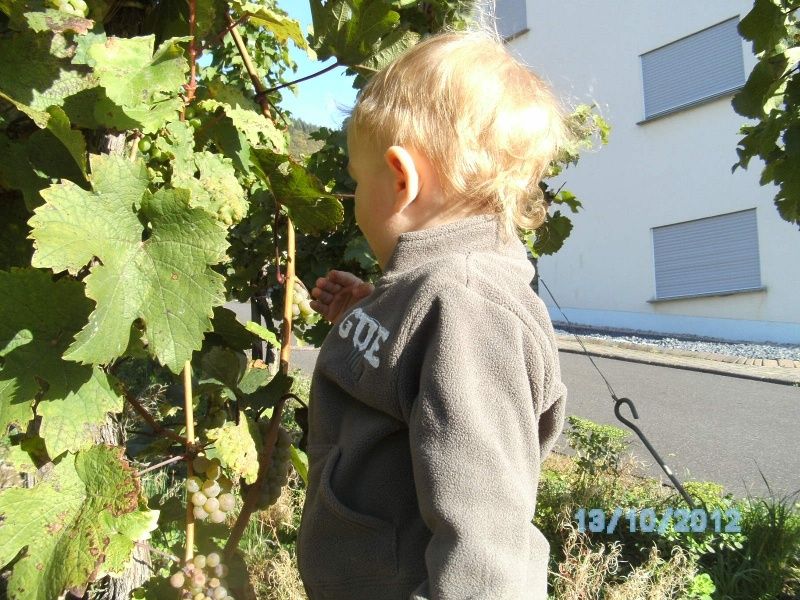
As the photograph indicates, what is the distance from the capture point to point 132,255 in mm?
1009

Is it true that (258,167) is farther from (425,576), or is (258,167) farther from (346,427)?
(425,576)

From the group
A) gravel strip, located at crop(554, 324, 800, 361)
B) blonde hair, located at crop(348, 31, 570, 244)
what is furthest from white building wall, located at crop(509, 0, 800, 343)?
blonde hair, located at crop(348, 31, 570, 244)

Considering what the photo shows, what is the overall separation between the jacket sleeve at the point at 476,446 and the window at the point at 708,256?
11633 mm

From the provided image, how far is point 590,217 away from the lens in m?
13.6

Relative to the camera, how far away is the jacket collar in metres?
1.06

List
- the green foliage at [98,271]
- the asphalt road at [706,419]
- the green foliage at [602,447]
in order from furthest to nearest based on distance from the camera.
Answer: the asphalt road at [706,419] → the green foliage at [602,447] → the green foliage at [98,271]

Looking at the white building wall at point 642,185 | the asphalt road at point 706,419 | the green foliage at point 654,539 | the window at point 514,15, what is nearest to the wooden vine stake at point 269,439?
the green foliage at point 654,539

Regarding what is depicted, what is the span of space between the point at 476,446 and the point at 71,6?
0.86 metres

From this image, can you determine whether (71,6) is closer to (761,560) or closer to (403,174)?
(403,174)

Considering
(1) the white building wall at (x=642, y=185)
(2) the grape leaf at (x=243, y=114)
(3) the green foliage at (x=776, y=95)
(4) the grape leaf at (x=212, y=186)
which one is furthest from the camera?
(1) the white building wall at (x=642, y=185)

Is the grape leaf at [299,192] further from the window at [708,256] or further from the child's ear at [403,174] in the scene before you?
the window at [708,256]

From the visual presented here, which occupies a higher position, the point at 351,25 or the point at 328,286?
the point at 351,25

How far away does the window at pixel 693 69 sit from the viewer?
11391 millimetres

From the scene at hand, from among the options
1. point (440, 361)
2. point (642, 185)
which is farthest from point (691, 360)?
point (440, 361)
